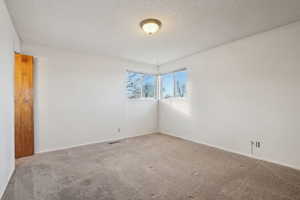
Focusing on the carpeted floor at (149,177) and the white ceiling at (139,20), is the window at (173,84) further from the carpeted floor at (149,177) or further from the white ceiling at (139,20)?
the carpeted floor at (149,177)

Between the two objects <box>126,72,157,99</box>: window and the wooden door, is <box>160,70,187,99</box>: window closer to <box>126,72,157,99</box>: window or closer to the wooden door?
<box>126,72,157,99</box>: window

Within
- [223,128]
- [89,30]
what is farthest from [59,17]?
[223,128]

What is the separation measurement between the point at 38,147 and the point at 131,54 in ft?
10.5

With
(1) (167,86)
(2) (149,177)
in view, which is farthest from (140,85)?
(2) (149,177)

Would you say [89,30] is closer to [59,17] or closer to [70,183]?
[59,17]

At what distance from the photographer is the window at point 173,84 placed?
4.53 m

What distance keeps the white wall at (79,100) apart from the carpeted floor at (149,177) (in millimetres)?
603

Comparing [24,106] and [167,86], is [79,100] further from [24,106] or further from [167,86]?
[167,86]

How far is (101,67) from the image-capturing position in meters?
4.10

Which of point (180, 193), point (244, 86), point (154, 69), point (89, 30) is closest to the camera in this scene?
point (180, 193)

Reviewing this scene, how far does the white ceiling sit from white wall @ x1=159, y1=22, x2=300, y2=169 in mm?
347

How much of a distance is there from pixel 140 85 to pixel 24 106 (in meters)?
3.16

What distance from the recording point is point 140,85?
5.06 m

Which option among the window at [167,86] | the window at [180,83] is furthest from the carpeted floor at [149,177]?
the window at [167,86]
